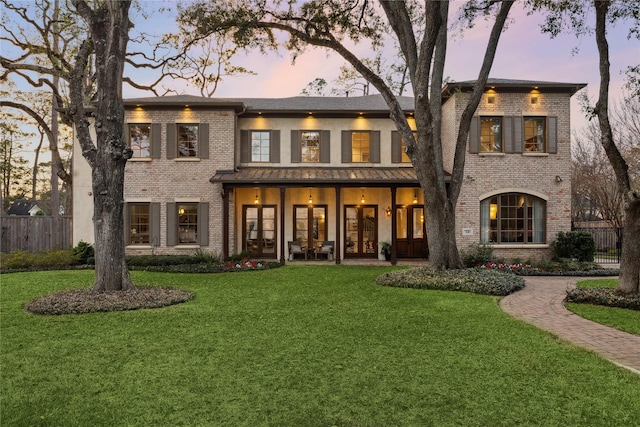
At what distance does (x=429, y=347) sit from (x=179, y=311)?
14.0ft

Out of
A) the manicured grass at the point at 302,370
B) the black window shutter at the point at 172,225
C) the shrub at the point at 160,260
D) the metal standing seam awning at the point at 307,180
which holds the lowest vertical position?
the manicured grass at the point at 302,370

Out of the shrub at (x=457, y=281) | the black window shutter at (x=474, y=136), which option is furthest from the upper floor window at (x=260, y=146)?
the shrub at (x=457, y=281)

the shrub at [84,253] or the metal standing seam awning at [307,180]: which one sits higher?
the metal standing seam awning at [307,180]

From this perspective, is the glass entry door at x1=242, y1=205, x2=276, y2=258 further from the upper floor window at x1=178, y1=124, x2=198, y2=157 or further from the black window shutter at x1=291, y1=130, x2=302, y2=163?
the upper floor window at x1=178, y1=124, x2=198, y2=157

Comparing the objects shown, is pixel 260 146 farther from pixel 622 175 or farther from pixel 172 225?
pixel 622 175

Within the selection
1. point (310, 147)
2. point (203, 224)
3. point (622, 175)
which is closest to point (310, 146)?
point (310, 147)

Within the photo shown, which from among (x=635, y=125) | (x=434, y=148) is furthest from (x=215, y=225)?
(x=635, y=125)

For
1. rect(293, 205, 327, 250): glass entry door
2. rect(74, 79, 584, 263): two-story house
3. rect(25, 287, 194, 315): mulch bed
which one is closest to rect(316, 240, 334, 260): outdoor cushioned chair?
rect(74, 79, 584, 263): two-story house

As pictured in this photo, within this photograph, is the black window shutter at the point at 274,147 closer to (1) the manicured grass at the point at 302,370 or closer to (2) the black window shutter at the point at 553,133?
(1) the manicured grass at the point at 302,370

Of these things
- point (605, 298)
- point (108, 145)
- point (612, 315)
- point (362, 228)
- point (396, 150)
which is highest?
point (396, 150)

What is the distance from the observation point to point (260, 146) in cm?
1567

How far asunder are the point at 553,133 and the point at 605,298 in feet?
27.9

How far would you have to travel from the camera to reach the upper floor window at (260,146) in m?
15.5

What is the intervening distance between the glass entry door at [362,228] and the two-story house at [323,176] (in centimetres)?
4
